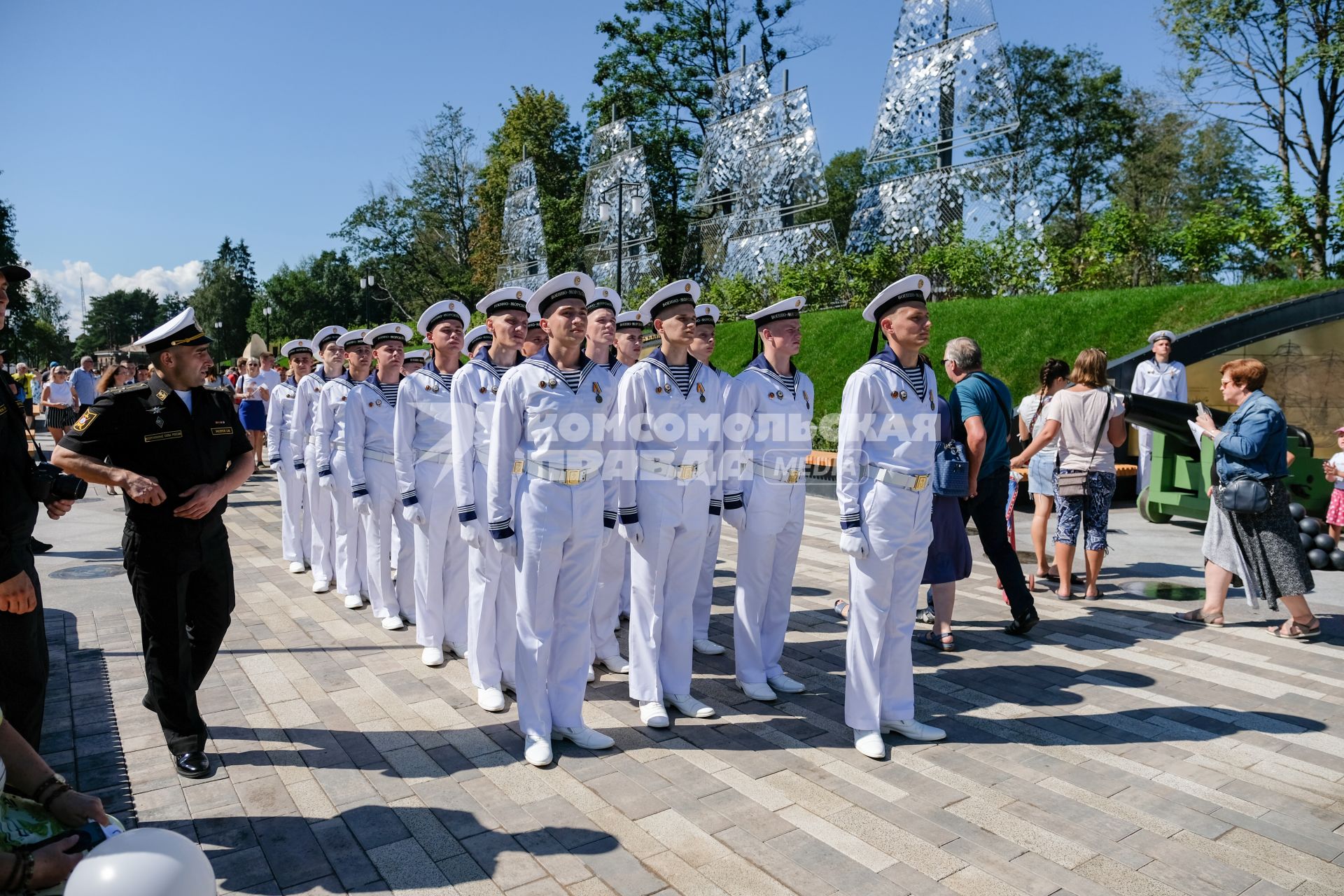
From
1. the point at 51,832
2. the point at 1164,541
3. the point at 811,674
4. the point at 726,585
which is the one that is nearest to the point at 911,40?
the point at 1164,541

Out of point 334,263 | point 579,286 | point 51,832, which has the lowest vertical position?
point 51,832

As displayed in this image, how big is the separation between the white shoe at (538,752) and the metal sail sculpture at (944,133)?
1932cm

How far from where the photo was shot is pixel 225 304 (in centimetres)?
9600

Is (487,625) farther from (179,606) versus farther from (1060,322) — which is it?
(1060,322)

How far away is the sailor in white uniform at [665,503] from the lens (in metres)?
4.66

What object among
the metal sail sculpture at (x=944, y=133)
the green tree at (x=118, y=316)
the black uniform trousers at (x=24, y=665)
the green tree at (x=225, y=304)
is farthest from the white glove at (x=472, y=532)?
the green tree at (x=118, y=316)

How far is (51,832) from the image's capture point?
7.54 ft

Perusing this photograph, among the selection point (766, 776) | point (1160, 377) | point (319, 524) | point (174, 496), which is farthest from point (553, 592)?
point (1160, 377)

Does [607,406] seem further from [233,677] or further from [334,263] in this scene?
[334,263]

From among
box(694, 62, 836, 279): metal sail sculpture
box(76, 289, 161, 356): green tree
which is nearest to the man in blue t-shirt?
box(694, 62, 836, 279): metal sail sculpture

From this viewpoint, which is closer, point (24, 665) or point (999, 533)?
point (24, 665)

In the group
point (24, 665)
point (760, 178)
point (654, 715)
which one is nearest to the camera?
point (24, 665)

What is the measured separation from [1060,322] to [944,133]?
8.28 metres

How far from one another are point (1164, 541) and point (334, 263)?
95640 millimetres
